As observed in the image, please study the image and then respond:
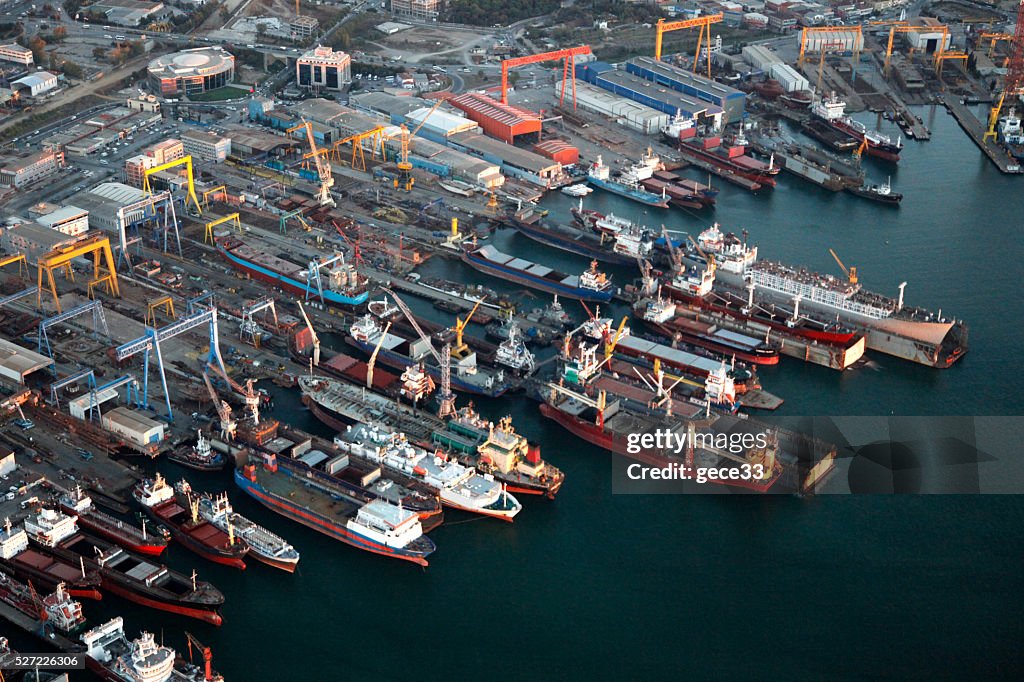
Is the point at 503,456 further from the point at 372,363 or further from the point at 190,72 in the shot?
the point at 190,72

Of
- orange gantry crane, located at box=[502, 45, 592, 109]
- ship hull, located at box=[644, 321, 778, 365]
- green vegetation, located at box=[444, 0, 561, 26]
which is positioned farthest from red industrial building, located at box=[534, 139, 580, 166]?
green vegetation, located at box=[444, 0, 561, 26]

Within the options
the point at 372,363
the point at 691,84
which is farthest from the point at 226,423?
the point at 691,84

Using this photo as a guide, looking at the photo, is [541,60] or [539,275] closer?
[539,275]

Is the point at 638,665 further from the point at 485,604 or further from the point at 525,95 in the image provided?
the point at 525,95

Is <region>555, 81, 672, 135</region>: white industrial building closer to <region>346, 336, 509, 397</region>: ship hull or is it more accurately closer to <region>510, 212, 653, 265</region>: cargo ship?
<region>510, 212, 653, 265</region>: cargo ship

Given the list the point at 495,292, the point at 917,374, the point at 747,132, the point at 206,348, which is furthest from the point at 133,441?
the point at 747,132
